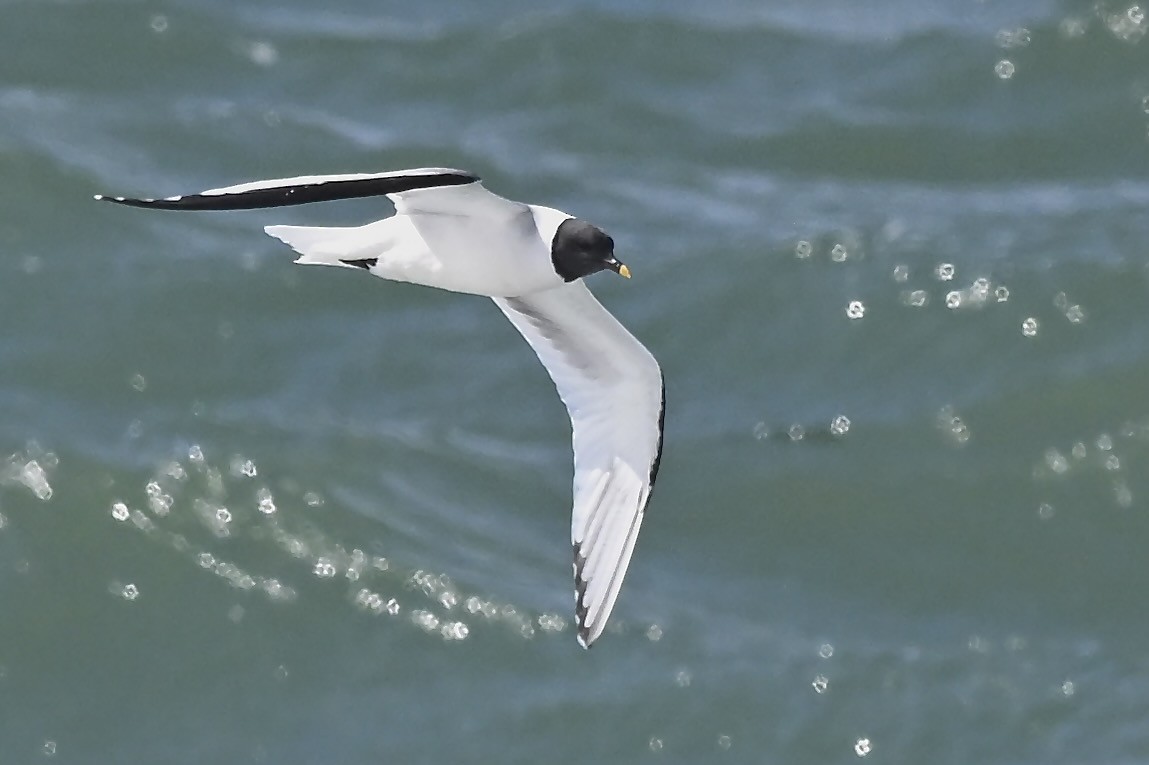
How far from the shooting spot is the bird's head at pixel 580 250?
7355 millimetres

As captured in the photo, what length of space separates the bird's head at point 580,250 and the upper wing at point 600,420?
531 mm

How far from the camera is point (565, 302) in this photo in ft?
26.6

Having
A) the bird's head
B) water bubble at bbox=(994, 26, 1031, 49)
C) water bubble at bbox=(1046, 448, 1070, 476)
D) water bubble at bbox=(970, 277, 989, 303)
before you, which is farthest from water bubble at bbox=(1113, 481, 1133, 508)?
water bubble at bbox=(994, 26, 1031, 49)

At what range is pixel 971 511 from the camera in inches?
385

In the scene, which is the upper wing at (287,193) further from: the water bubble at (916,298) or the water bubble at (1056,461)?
the water bubble at (916,298)

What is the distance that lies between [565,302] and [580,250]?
29.6 inches

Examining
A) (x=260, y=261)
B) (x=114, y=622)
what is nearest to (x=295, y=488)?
(x=114, y=622)

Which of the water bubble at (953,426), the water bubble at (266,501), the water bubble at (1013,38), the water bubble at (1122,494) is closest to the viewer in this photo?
the water bubble at (266,501)

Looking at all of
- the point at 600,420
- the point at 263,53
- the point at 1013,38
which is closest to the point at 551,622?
the point at 600,420

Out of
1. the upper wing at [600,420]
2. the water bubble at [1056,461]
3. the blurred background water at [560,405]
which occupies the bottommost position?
the water bubble at [1056,461]

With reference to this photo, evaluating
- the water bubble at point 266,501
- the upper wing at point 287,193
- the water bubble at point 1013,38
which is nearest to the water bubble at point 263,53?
the water bubble at point 266,501

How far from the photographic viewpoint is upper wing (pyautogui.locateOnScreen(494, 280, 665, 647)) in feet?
26.1

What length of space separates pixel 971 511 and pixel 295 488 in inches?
121

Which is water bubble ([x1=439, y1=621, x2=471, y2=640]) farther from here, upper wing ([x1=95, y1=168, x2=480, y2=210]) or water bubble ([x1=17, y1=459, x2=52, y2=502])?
upper wing ([x1=95, y1=168, x2=480, y2=210])
